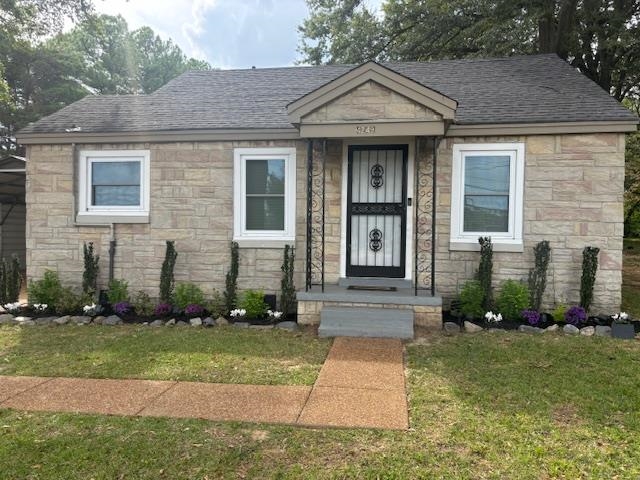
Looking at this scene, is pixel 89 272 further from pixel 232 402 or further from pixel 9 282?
pixel 232 402

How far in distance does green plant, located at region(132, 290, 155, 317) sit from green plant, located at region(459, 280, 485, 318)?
197 inches

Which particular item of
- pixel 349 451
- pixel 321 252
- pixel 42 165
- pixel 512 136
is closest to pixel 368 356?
pixel 349 451

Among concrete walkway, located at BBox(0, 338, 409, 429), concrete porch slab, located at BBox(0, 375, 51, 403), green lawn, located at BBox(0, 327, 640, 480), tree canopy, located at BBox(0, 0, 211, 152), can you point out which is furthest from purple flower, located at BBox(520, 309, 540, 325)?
tree canopy, located at BBox(0, 0, 211, 152)

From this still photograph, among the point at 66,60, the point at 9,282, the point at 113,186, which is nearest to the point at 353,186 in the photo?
the point at 113,186

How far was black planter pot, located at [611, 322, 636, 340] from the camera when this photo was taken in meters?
5.69

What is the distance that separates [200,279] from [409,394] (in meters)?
4.64

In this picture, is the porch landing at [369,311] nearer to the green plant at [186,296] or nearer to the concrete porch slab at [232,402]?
the green plant at [186,296]

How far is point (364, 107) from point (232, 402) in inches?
176

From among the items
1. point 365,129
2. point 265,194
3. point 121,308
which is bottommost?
point 121,308

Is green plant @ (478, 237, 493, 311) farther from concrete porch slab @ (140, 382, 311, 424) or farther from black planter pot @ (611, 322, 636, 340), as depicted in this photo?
concrete porch slab @ (140, 382, 311, 424)

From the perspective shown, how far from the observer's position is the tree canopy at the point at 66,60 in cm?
1279

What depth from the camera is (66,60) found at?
84.3 feet

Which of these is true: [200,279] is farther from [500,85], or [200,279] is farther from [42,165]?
[500,85]

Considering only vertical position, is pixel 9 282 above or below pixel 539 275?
below
